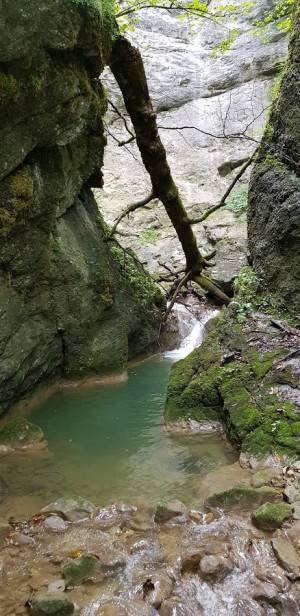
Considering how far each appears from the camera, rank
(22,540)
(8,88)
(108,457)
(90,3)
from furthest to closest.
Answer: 1. (108,457)
2. (90,3)
3. (8,88)
4. (22,540)

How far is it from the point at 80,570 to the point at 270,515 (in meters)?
1.54

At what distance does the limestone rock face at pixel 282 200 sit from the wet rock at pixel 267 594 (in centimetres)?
420

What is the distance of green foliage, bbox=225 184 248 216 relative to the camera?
16.8m

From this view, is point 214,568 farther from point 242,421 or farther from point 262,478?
point 242,421

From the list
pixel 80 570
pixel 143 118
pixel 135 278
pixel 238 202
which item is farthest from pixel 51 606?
pixel 238 202

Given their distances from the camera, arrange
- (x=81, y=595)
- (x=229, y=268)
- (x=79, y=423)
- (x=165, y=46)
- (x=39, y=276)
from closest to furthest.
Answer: (x=81, y=595), (x=79, y=423), (x=39, y=276), (x=229, y=268), (x=165, y=46)

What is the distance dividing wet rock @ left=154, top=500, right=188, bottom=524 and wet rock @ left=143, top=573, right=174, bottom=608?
70 cm

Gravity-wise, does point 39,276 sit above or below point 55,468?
above

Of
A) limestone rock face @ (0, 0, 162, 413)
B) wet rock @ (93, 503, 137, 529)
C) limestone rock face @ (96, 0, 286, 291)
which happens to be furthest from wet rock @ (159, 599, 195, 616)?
limestone rock face @ (96, 0, 286, 291)

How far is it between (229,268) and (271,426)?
843 cm

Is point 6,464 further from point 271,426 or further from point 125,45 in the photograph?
point 125,45

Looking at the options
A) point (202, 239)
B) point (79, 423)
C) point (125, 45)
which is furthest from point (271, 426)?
point (202, 239)

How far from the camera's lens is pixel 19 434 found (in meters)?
5.56

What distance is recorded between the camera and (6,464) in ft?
16.6
